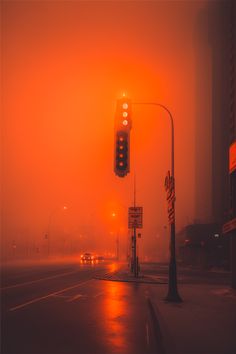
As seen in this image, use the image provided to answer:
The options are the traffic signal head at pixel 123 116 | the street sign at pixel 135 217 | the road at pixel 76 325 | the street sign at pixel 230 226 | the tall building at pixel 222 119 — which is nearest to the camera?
the road at pixel 76 325

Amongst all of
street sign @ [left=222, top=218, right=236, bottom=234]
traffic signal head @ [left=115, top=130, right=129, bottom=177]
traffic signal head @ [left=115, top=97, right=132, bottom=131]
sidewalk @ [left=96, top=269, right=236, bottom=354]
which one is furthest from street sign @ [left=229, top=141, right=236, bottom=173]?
traffic signal head @ [left=115, top=130, right=129, bottom=177]

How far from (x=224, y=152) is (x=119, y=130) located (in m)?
118

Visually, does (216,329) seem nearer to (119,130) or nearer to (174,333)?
(174,333)

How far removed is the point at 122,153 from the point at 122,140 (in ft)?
1.16

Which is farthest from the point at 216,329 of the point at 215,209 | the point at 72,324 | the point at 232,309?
the point at 215,209

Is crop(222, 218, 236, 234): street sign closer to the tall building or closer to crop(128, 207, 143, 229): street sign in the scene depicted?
crop(128, 207, 143, 229): street sign

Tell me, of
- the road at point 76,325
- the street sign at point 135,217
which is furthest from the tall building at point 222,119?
the road at point 76,325

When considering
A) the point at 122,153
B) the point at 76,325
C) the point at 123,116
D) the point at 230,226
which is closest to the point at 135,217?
the point at 230,226

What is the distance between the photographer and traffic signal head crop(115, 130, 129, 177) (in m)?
13.3

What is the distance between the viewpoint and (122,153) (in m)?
13.4

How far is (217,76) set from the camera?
15325 cm

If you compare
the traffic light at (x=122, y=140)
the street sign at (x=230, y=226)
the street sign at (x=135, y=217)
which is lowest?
the street sign at (x=230, y=226)

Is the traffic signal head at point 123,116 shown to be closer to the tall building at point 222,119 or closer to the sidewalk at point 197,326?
A: the sidewalk at point 197,326

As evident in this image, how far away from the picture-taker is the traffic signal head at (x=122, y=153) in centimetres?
1327
